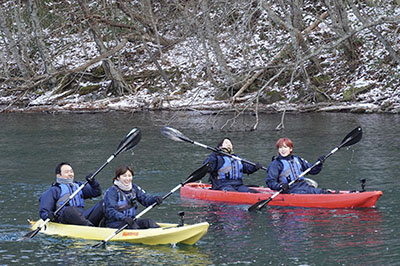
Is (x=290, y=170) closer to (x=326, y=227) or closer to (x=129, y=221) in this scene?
(x=326, y=227)

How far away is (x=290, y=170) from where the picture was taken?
10.5 meters

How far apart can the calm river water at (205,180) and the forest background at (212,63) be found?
1.99m

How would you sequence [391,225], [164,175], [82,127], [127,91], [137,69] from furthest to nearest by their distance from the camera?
1. [137,69]
2. [127,91]
3. [82,127]
4. [164,175]
5. [391,225]

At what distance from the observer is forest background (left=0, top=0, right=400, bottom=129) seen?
76.8 feet

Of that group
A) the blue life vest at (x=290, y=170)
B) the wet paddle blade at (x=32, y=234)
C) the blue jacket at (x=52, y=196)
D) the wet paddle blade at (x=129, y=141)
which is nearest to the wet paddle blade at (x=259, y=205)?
the blue life vest at (x=290, y=170)

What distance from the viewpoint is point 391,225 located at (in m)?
9.16

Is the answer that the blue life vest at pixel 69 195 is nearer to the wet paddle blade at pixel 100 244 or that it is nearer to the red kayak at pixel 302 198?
the wet paddle blade at pixel 100 244

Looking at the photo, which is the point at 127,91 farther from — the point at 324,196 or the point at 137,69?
the point at 324,196

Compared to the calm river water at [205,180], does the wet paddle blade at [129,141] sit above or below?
above

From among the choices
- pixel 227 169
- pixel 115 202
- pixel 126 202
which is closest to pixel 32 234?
pixel 115 202

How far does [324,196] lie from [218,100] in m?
15.9

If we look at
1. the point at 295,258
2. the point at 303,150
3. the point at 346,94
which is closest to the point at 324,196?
the point at 295,258

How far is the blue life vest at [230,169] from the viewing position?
36.2ft

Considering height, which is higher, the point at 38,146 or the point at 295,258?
the point at 38,146
